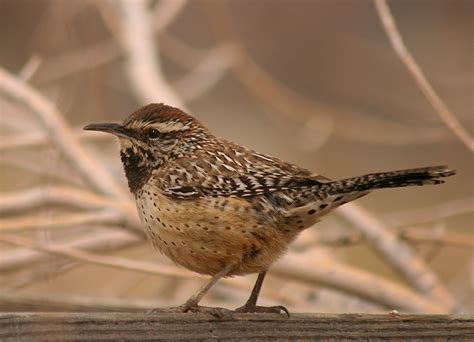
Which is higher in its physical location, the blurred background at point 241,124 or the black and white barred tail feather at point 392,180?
the blurred background at point 241,124

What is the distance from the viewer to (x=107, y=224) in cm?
414

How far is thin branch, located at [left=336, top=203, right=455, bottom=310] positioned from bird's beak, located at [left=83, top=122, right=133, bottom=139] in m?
1.38

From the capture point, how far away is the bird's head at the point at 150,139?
339cm

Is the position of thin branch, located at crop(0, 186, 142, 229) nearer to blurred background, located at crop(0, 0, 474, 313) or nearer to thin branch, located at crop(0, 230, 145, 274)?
blurred background, located at crop(0, 0, 474, 313)

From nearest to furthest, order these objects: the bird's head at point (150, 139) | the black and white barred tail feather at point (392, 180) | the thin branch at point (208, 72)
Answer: the black and white barred tail feather at point (392, 180)
the bird's head at point (150, 139)
the thin branch at point (208, 72)

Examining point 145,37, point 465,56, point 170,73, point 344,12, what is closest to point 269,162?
point 145,37

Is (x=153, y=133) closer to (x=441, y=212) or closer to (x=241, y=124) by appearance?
(x=441, y=212)

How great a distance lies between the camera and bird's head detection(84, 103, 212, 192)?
134 inches

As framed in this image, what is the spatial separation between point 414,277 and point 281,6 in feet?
15.8

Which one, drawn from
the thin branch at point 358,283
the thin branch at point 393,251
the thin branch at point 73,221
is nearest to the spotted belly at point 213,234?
the thin branch at point 73,221

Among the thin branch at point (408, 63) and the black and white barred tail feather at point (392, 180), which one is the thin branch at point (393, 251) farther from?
the black and white barred tail feather at point (392, 180)

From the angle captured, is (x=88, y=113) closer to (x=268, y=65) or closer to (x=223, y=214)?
(x=223, y=214)

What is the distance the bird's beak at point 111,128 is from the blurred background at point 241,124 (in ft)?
0.40

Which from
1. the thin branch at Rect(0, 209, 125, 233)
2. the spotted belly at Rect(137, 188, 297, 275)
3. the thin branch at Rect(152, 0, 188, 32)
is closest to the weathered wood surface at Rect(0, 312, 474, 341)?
the spotted belly at Rect(137, 188, 297, 275)
